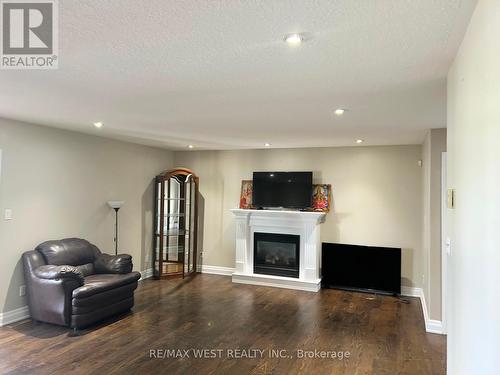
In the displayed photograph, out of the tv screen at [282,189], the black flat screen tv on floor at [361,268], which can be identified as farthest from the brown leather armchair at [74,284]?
the black flat screen tv on floor at [361,268]

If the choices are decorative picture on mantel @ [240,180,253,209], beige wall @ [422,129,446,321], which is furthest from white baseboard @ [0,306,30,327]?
beige wall @ [422,129,446,321]

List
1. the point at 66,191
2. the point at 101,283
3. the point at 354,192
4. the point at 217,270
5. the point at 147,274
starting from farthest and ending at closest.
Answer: the point at 217,270 → the point at 147,274 → the point at 354,192 → the point at 66,191 → the point at 101,283

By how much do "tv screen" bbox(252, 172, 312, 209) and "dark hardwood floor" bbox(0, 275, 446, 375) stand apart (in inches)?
65.3

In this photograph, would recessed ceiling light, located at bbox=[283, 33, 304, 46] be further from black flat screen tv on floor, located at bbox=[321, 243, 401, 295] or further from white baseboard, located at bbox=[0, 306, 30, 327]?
black flat screen tv on floor, located at bbox=[321, 243, 401, 295]

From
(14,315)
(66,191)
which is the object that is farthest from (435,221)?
(14,315)

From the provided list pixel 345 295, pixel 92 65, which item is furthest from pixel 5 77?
pixel 345 295

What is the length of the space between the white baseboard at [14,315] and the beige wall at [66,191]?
64 millimetres

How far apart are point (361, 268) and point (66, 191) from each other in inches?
179

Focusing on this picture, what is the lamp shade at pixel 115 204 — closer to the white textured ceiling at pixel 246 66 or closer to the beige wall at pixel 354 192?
the white textured ceiling at pixel 246 66

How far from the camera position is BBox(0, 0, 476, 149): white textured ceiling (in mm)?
1600

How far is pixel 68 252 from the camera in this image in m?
4.51

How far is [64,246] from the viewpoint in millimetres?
4531

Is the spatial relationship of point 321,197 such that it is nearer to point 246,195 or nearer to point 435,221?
point 246,195

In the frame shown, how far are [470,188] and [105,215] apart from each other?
5.15 meters
